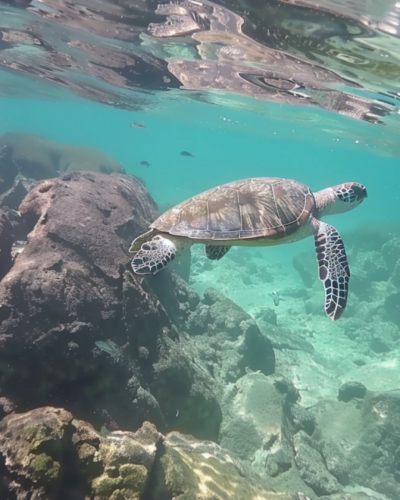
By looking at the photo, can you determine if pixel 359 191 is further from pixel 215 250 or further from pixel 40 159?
pixel 40 159

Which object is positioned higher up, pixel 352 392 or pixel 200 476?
pixel 200 476

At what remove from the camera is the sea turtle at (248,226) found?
553 cm

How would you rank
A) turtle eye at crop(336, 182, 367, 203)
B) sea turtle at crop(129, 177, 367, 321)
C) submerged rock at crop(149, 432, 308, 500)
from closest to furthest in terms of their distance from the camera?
submerged rock at crop(149, 432, 308, 500) → sea turtle at crop(129, 177, 367, 321) → turtle eye at crop(336, 182, 367, 203)

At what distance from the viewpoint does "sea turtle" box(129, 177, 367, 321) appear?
553 cm

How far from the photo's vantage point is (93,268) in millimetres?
6020

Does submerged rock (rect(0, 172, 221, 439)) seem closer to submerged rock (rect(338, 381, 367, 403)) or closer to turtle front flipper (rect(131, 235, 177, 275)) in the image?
turtle front flipper (rect(131, 235, 177, 275))

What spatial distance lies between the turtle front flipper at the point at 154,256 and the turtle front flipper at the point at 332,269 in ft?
8.45

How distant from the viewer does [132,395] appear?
17.3ft

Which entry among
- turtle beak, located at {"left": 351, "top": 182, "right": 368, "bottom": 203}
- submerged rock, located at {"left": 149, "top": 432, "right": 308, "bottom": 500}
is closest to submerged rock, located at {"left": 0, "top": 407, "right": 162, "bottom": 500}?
submerged rock, located at {"left": 149, "top": 432, "right": 308, "bottom": 500}

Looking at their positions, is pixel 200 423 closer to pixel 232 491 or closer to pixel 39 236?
pixel 232 491

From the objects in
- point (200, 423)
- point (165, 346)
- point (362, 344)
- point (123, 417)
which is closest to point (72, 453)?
point (123, 417)

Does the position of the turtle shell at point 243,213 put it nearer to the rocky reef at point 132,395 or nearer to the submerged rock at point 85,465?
the rocky reef at point 132,395

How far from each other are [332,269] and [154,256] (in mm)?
2988

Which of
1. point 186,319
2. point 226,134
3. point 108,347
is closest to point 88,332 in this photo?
point 108,347
